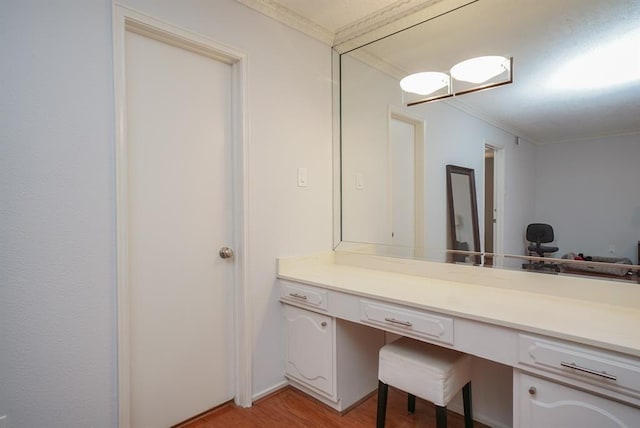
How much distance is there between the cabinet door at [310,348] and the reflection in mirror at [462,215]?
2.80 feet

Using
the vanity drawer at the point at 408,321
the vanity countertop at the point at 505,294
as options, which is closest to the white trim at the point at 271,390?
the vanity countertop at the point at 505,294

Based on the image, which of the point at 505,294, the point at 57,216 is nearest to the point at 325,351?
the point at 505,294

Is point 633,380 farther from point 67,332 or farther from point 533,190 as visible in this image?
point 67,332

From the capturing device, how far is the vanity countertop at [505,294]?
3.85ft

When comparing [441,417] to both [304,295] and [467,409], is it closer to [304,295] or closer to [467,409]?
[467,409]

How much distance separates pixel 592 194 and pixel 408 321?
100cm

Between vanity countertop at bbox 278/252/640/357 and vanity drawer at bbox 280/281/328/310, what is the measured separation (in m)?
0.04

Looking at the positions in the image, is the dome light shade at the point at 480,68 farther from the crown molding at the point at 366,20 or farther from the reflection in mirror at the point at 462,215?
the reflection in mirror at the point at 462,215

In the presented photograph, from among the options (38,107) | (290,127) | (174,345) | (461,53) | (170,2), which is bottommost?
(174,345)

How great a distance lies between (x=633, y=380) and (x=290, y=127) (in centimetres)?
197

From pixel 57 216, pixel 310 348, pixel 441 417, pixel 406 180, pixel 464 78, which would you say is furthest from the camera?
pixel 406 180

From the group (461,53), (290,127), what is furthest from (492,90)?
(290,127)

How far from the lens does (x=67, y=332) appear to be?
1.37 meters

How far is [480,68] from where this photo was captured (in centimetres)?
182
